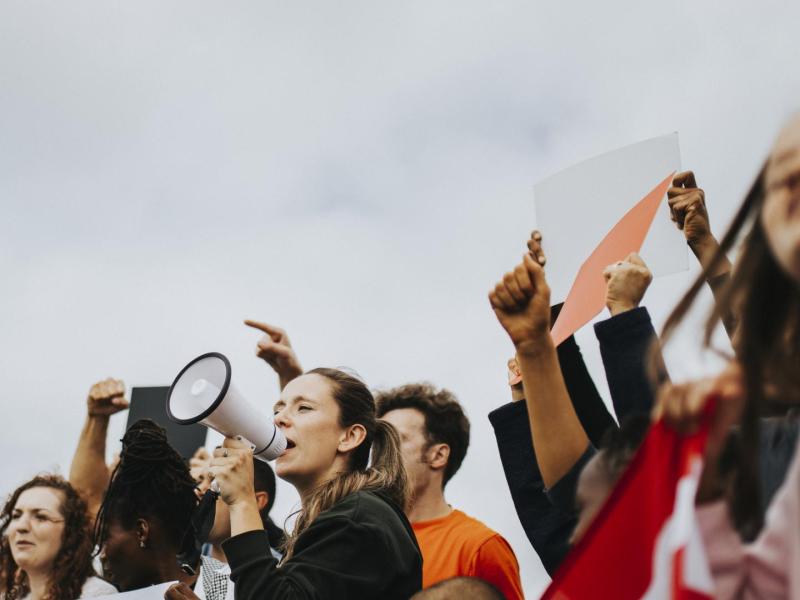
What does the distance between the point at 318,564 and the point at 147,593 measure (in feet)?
2.65

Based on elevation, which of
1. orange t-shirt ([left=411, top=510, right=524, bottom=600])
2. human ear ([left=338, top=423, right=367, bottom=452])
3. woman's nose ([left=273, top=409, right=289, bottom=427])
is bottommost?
orange t-shirt ([left=411, top=510, right=524, bottom=600])

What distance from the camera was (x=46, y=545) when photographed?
4.23 m

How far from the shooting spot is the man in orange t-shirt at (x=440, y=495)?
354 centimetres

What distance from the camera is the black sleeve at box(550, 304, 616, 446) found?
3.05 m

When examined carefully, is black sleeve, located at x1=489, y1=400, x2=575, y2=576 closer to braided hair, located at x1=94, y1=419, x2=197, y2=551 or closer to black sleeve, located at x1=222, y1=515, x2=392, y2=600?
black sleeve, located at x1=222, y1=515, x2=392, y2=600

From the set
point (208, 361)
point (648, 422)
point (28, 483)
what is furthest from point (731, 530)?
point (28, 483)

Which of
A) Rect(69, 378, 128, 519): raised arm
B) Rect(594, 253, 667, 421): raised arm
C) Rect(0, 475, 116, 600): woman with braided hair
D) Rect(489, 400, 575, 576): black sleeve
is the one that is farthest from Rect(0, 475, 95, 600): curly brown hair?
Rect(594, 253, 667, 421): raised arm

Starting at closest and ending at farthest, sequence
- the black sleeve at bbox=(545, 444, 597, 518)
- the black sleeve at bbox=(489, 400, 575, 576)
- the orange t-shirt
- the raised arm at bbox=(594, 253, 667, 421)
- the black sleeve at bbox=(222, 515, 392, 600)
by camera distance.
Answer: the raised arm at bbox=(594, 253, 667, 421) → the black sleeve at bbox=(545, 444, 597, 518) → the black sleeve at bbox=(222, 515, 392, 600) → the black sleeve at bbox=(489, 400, 575, 576) → the orange t-shirt

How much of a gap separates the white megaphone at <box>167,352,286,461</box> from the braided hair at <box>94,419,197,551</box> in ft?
0.76

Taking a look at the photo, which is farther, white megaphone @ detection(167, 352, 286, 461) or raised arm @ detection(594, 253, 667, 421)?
white megaphone @ detection(167, 352, 286, 461)

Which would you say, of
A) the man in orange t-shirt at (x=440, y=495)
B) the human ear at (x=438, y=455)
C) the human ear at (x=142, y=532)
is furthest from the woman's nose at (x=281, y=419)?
the human ear at (x=438, y=455)

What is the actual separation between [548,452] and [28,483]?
299 centimetres

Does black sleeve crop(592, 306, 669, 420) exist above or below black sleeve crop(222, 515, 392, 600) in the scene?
above

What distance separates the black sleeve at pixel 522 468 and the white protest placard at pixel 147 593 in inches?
48.8
